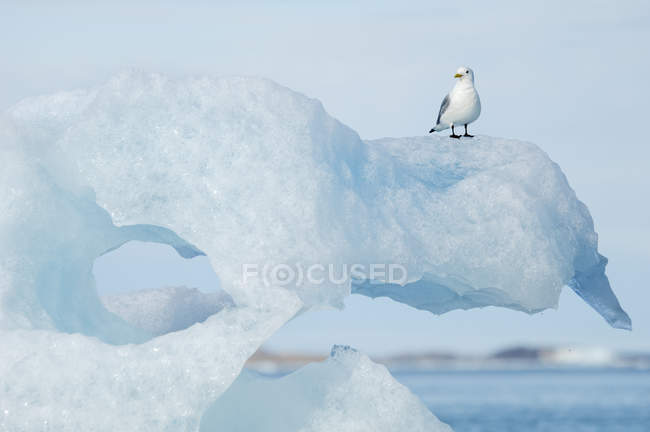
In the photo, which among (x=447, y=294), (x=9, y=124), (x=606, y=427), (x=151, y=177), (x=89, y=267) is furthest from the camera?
(x=606, y=427)

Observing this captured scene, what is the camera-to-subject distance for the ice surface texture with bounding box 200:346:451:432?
17.4 ft

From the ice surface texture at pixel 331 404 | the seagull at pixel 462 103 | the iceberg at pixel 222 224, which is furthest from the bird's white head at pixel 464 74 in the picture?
the ice surface texture at pixel 331 404

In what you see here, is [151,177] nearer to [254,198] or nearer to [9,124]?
[254,198]

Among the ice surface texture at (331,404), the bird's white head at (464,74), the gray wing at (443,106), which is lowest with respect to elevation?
the ice surface texture at (331,404)

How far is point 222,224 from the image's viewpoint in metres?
5.05

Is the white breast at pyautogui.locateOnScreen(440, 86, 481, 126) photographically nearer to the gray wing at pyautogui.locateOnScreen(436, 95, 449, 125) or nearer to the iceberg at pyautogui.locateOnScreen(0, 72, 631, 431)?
the gray wing at pyautogui.locateOnScreen(436, 95, 449, 125)

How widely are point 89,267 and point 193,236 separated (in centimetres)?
142

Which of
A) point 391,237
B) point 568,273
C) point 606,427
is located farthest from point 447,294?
point 606,427

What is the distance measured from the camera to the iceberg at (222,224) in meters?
4.83

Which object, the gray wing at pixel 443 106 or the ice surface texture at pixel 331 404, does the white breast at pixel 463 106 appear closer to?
the gray wing at pixel 443 106

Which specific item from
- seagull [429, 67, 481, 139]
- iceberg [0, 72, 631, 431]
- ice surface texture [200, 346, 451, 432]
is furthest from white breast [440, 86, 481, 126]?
ice surface texture [200, 346, 451, 432]

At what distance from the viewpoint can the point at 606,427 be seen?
22422 millimetres

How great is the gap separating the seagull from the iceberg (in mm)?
185

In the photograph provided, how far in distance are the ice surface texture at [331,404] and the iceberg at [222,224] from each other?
2.0 inches
